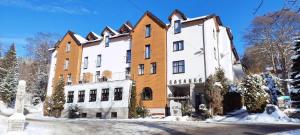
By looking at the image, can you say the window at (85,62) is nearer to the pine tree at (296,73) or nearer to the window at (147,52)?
the window at (147,52)

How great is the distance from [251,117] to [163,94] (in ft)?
34.8

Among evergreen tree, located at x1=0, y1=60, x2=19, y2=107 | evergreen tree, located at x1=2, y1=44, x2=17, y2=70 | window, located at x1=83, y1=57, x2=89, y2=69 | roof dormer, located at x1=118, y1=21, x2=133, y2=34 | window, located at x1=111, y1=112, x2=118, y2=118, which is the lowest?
window, located at x1=111, y1=112, x2=118, y2=118

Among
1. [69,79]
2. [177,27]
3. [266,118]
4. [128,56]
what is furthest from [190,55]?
[69,79]

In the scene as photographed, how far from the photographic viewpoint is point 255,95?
24.8 metres

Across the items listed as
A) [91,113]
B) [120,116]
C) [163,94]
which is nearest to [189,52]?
[163,94]

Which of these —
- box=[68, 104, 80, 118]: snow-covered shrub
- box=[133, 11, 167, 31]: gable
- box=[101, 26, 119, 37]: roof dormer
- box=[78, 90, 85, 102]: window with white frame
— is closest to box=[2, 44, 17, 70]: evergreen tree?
box=[101, 26, 119, 37]: roof dormer

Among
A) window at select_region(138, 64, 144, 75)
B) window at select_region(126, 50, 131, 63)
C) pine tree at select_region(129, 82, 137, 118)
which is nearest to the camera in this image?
pine tree at select_region(129, 82, 137, 118)

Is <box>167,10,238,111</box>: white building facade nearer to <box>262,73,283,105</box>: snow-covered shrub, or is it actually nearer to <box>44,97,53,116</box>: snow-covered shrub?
<box>262,73,283,105</box>: snow-covered shrub

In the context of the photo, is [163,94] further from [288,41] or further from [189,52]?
[288,41]

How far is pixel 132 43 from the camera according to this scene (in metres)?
Answer: 36.0

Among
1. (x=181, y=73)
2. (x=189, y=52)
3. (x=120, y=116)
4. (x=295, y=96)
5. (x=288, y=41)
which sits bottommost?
(x=120, y=116)

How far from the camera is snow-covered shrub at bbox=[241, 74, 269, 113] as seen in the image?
24.8 meters

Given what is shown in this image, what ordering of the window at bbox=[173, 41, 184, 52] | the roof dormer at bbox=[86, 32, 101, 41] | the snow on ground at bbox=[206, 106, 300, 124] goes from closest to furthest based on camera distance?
the snow on ground at bbox=[206, 106, 300, 124] < the window at bbox=[173, 41, 184, 52] < the roof dormer at bbox=[86, 32, 101, 41]

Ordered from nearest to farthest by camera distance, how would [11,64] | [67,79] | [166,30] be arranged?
[166,30], [67,79], [11,64]
